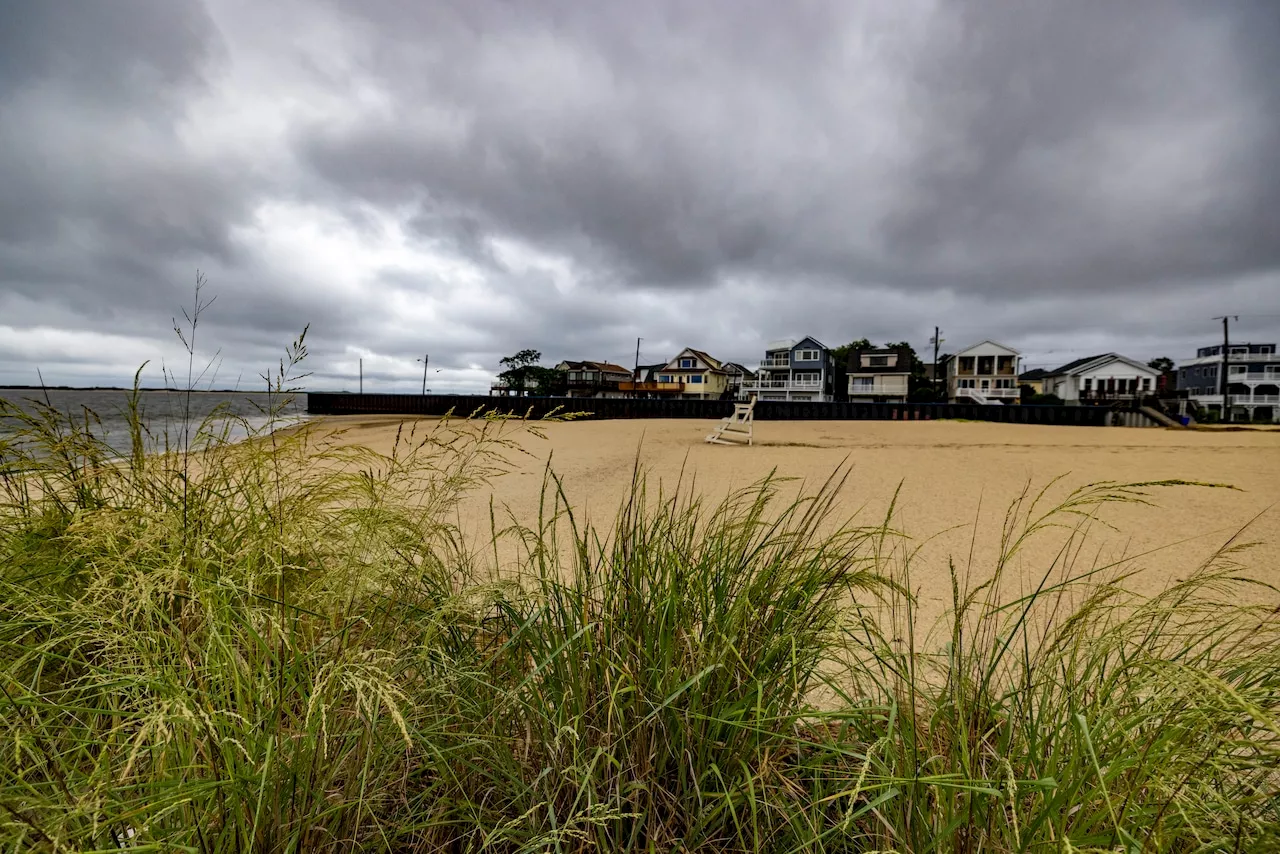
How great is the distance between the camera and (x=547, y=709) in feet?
4.93

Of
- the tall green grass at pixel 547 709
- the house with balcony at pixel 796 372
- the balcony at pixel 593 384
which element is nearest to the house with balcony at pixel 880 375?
the house with balcony at pixel 796 372

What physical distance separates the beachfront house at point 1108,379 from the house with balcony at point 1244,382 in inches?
188

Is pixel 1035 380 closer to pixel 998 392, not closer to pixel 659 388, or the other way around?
pixel 998 392

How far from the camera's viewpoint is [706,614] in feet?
5.12

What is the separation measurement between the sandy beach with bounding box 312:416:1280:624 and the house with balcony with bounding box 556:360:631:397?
172 ft

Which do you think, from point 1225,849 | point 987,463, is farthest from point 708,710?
point 987,463

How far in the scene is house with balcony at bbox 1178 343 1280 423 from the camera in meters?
57.0

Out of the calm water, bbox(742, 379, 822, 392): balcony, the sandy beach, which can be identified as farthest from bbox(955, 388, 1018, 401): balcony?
the calm water

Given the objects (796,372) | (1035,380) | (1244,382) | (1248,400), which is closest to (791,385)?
(796,372)

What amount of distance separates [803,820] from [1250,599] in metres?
5.30

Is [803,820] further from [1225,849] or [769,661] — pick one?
[1225,849]

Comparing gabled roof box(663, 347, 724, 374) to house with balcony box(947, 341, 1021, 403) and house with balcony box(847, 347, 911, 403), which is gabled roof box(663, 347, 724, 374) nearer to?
house with balcony box(847, 347, 911, 403)

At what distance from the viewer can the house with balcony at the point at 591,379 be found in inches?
2820

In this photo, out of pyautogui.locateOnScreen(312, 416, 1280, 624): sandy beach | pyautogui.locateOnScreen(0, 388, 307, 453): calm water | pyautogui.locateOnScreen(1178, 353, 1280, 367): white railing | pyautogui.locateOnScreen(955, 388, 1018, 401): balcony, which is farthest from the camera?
pyautogui.locateOnScreen(1178, 353, 1280, 367): white railing
